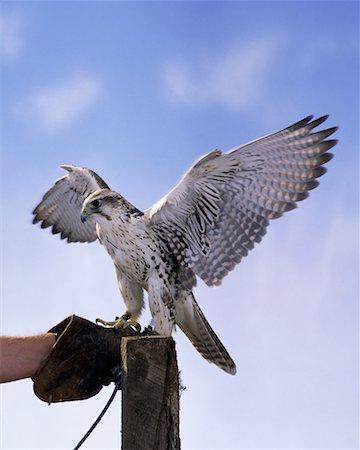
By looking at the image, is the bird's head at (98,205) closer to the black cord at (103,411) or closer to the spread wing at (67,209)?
the spread wing at (67,209)

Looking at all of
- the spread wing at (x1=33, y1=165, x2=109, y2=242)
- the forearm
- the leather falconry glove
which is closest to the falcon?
the spread wing at (x1=33, y1=165, x2=109, y2=242)

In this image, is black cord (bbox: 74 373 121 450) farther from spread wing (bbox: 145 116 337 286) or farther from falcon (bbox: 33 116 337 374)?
spread wing (bbox: 145 116 337 286)

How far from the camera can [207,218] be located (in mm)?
4672

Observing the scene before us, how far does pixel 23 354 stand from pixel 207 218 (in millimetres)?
1874

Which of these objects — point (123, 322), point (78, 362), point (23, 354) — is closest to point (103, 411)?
point (78, 362)

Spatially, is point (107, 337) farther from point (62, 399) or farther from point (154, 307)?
point (154, 307)

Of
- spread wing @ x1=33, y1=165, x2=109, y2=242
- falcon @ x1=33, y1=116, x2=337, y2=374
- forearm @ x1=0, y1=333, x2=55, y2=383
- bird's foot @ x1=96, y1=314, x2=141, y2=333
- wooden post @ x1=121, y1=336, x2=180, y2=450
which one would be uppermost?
spread wing @ x1=33, y1=165, x2=109, y2=242

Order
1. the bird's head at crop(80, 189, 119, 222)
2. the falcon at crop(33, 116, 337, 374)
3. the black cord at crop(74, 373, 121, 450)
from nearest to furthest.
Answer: the black cord at crop(74, 373, 121, 450), the falcon at crop(33, 116, 337, 374), the bird's head at crop(80, 189, 119, 222)

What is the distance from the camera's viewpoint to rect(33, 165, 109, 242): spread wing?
5.57m

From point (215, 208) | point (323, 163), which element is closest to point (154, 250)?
point (215, 208)

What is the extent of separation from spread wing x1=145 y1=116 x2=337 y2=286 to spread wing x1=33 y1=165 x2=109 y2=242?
1.09 meters

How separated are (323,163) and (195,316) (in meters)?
1.38

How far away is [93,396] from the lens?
10.7 feet

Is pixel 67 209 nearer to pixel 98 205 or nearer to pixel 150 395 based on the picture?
pixel 98 205
